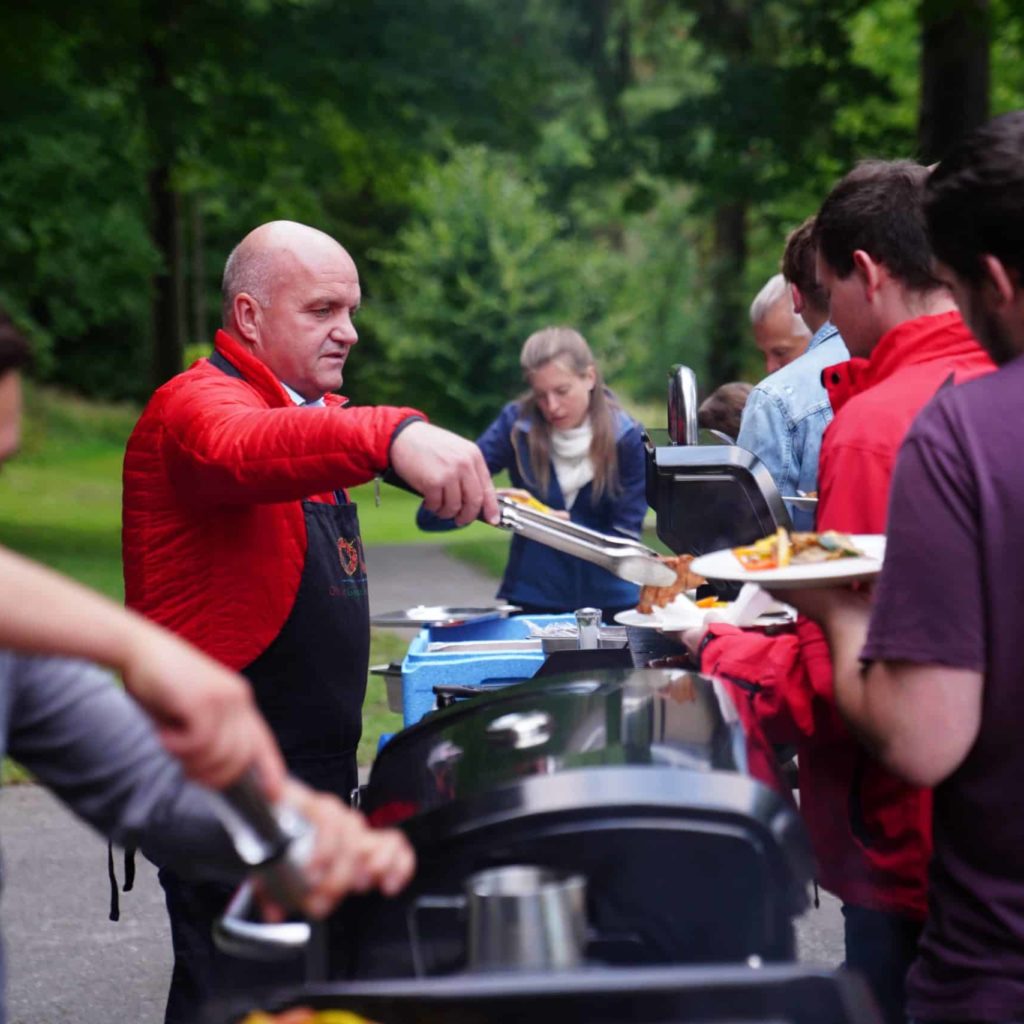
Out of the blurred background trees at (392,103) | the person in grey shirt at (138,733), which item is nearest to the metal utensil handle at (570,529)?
the person in grey shirt at (138,733)

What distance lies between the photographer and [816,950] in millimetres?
4906

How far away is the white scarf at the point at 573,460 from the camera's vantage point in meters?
6.58

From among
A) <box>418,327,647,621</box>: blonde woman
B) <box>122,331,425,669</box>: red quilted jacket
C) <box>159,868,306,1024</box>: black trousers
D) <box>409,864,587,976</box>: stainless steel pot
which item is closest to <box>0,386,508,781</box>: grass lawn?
<box>418,327,647,621</box>: blonde woman

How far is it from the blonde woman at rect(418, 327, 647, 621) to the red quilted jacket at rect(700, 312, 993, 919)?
376cm

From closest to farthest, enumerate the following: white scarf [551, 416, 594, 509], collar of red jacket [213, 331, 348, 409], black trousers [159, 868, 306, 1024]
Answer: black trousers [159, 868, 306, 1024] < collar of red jacket [213, 331, 348, 409] < white scarf [551, 416, 594, 509]

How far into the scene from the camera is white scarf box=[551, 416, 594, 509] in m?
6.58

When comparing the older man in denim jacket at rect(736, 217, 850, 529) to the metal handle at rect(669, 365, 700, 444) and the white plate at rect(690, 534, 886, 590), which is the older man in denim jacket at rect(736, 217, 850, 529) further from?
the white plate at rect(690, 534, 886, 590)

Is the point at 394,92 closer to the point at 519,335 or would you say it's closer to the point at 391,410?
the point at 391,410

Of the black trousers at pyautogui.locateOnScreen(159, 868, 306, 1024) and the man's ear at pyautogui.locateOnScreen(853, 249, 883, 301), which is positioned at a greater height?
the man's ear at pyautogui.locateOnScreen(853, 249, 883, 301)

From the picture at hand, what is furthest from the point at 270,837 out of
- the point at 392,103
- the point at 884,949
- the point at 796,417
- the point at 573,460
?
the point at 392,103

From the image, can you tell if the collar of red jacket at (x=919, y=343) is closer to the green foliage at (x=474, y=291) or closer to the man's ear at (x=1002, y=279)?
the man's ear at (x=1002, y=279)

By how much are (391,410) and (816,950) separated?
2.97 meters

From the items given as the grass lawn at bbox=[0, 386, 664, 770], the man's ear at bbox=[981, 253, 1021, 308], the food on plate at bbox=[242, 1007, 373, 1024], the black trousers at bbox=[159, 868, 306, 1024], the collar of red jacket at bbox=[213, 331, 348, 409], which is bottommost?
the grass lawn at bbox=[0, 386, 664, 770]

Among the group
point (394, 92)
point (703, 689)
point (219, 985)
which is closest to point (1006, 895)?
point (703, 689)
